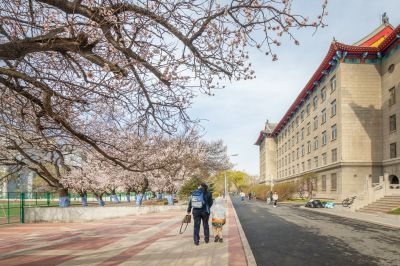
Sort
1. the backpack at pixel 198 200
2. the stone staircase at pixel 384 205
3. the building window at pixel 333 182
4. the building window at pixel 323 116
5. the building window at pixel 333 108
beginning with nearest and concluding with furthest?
1. the backpack at pixel 198 200
2. the stone staircase at pixel 384 205
3. the building window at pixel 333 182
4. the building window at pixel 333 108
5. the building window at pixel 323 116

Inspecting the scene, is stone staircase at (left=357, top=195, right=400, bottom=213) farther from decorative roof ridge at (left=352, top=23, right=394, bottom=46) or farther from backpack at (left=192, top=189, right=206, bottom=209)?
decorative roof ridge at (left=352, top=23, right=394, bottom=46)

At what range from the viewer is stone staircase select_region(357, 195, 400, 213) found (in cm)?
2887

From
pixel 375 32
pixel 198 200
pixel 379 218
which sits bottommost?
pixel 379 218

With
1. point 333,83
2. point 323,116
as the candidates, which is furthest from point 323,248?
point 323,116

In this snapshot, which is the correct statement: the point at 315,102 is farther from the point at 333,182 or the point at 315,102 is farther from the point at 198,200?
the point at 198,200

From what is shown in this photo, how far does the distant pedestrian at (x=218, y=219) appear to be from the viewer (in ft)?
39.0

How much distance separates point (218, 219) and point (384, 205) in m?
23.1

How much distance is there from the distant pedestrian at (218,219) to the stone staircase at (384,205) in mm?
21052

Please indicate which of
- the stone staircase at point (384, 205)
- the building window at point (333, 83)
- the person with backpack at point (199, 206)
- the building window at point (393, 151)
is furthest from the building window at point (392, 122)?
the person with backpack at point (199, 206)

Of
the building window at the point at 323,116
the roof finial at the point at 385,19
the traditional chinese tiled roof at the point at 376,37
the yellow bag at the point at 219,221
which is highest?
the roof finial at the point at 385,19

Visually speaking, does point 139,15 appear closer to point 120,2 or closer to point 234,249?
point 120,2

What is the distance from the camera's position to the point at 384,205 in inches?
1188

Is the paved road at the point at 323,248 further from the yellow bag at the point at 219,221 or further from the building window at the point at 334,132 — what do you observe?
the building window at the point at 334,132

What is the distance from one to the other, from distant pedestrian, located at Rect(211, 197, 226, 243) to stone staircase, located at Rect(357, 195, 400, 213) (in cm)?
2105
